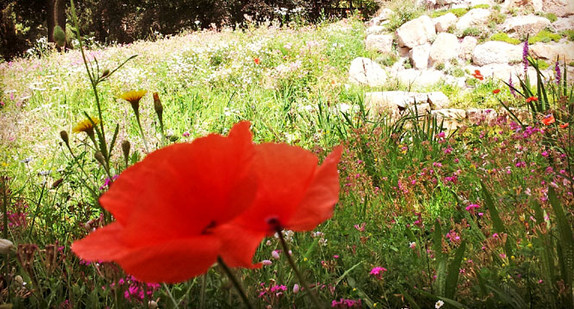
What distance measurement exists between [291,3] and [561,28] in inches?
352

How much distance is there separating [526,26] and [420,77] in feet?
8.67

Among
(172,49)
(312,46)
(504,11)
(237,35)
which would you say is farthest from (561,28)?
(172,49)

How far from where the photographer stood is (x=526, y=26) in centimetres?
888

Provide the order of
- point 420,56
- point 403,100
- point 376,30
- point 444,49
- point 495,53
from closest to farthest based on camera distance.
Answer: point 403,100, point 495,53, point 444,49, point 420,56, point 376,30

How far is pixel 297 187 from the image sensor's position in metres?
0.37

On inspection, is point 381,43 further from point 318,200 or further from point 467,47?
point 318,200

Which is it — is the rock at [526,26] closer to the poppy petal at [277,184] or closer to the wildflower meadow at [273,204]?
the wildflower meadow at [273,204]

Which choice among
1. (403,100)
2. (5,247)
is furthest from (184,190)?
(403,100)

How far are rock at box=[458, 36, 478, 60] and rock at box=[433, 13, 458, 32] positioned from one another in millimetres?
731

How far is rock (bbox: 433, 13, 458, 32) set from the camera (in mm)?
9634

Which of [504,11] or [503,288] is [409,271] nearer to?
[503,288]

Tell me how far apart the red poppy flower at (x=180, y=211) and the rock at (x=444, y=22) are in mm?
10153

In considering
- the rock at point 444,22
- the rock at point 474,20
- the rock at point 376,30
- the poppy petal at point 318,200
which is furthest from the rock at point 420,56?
the poppy petal at point 318,200

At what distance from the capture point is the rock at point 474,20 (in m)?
9.42
